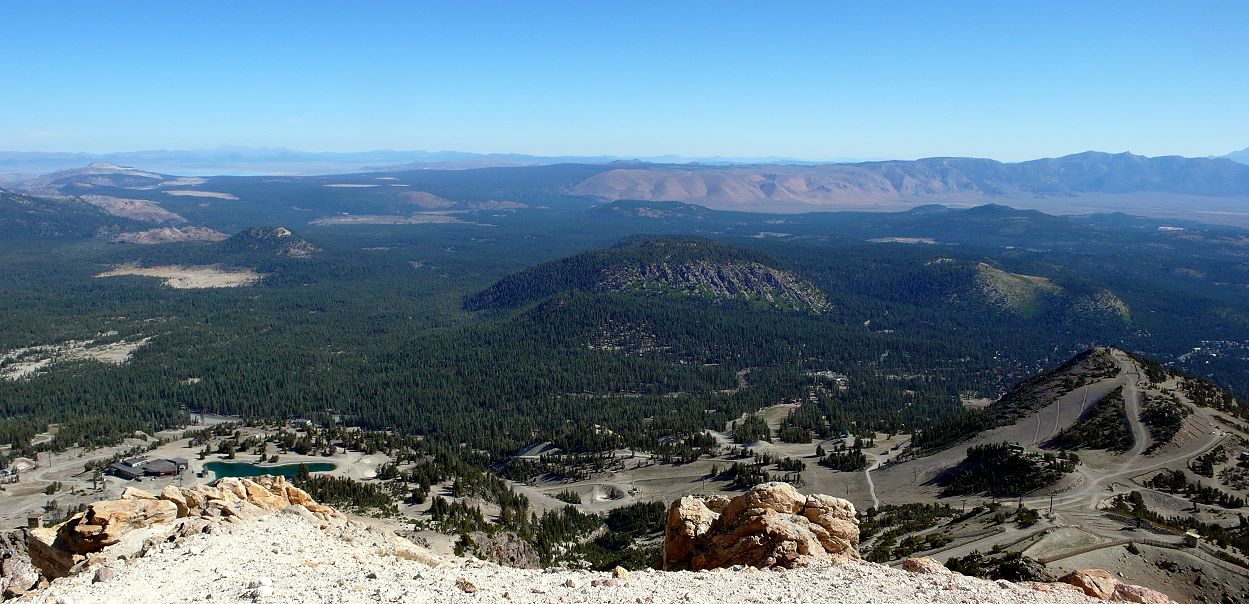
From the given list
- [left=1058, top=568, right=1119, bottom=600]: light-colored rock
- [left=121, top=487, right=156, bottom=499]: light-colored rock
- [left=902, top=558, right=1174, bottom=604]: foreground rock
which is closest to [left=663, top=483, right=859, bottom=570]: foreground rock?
[left=902, top=558, right=1174, bottom=604]: foreground rock

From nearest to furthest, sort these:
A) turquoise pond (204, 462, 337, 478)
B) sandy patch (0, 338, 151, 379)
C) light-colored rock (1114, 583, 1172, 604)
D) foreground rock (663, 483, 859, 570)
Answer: light-colored rock (1114, 583, 1172, 604) → foreground rock (663, 483, 859, 570) → turquoise pond (204, 462, 337, 478) → sandy patch (0, 338, 151, 379)

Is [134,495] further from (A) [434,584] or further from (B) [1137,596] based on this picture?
(B) [1137,596]

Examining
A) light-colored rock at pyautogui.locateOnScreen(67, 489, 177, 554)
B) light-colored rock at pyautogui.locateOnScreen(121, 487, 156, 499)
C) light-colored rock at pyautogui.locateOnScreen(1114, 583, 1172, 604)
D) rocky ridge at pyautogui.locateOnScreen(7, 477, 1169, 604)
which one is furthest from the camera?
light-colored rock at pyautogui.locateOnScreen(121, 487, 156, 499)

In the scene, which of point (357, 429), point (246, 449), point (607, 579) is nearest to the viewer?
point (607, 579)

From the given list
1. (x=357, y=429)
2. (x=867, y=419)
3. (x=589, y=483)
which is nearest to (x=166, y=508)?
(x=589, y=483)

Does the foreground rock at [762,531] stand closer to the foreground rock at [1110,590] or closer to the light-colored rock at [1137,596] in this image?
the foreground rock at [1110,590]

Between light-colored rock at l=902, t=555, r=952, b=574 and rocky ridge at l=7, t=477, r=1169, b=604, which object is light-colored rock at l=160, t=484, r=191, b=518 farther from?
light-colored rock at l=902, t=555, r=952, b=574

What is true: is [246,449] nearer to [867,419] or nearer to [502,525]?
[502,525]
